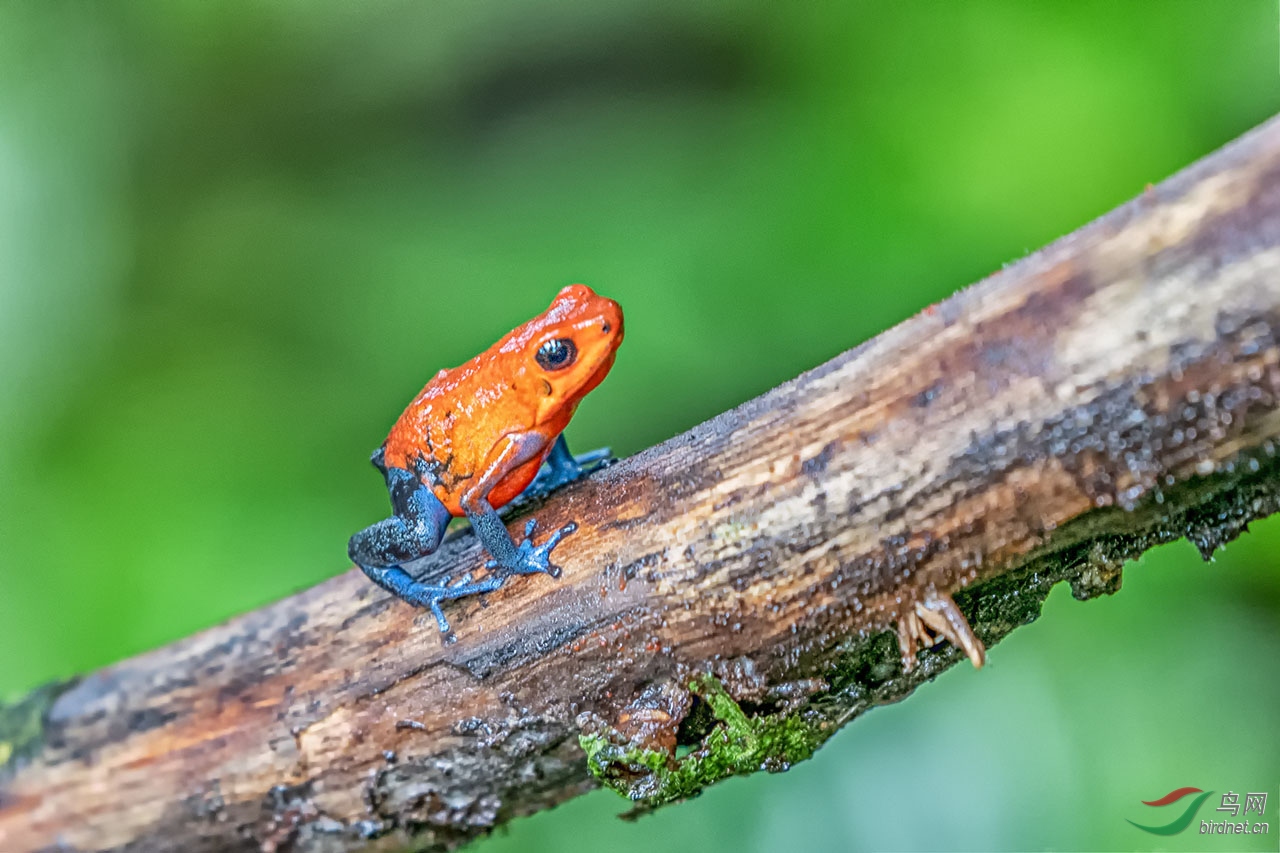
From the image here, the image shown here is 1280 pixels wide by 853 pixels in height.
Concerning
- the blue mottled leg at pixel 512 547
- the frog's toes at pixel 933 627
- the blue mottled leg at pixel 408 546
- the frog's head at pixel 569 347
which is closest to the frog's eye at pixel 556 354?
the frog's head at pixel 569 347

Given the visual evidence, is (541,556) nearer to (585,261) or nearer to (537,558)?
(537,558)

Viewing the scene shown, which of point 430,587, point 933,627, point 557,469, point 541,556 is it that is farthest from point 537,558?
point 933,627

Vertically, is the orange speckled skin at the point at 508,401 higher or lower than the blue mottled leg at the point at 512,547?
higher

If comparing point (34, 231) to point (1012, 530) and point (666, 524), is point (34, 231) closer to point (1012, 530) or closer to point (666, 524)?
point (666, 524)

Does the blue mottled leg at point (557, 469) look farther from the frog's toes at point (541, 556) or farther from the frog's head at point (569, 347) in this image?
the frog's toes at point (541, 556)

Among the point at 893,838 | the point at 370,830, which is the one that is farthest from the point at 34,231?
the point at 893,838

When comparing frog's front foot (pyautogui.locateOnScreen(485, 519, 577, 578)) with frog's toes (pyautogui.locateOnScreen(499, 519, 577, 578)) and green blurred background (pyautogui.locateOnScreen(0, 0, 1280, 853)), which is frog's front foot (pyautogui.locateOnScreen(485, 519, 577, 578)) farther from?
green blurred background (pyautogui.locateOnScreen(0, 0, 1280, 853))

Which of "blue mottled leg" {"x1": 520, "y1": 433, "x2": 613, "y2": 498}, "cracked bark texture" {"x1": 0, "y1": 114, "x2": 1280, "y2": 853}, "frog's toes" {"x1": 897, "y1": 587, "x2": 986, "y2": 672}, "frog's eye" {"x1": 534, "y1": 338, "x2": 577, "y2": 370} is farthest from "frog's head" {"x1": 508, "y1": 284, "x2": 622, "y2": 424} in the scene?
"frog's toes" {"x1": 897, "y1": 587, "x2": 986, "y2": 672}
